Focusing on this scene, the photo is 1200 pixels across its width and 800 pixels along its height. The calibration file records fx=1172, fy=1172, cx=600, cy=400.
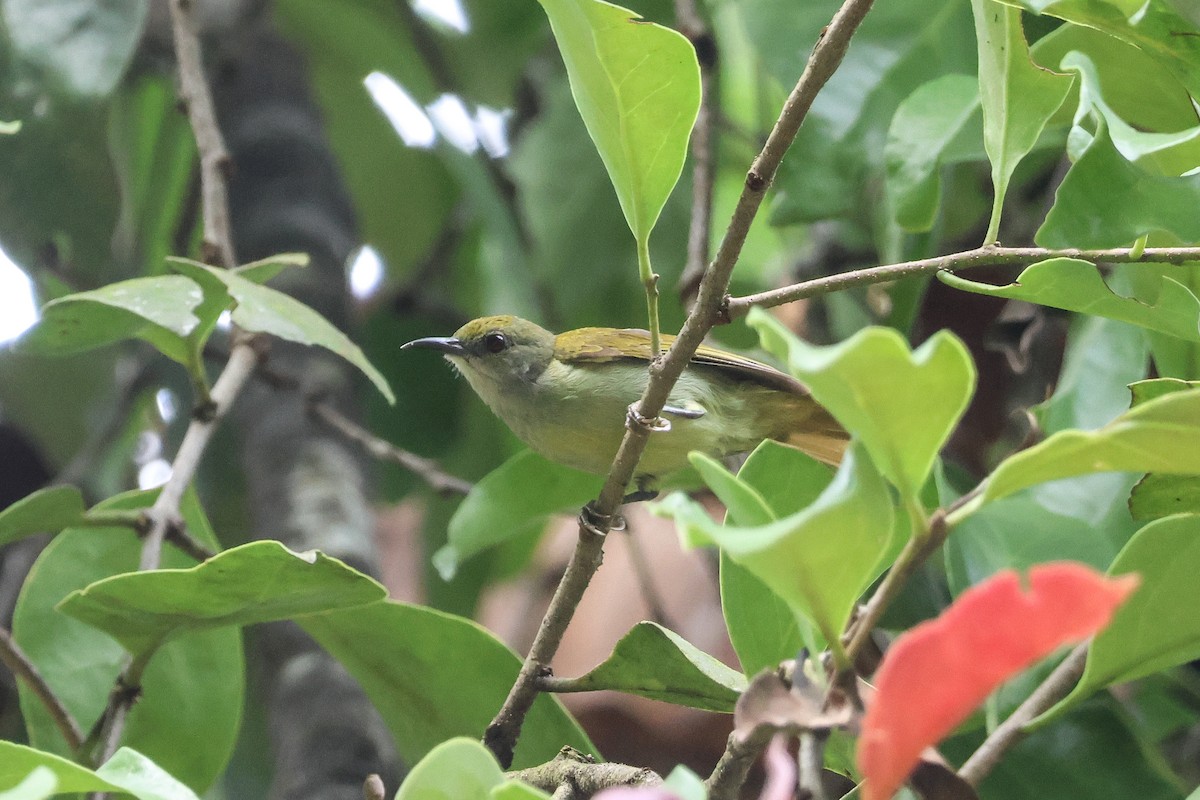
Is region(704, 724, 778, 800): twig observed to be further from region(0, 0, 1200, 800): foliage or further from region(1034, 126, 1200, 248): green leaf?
region(1034, 126, 1200, 248): green leaf

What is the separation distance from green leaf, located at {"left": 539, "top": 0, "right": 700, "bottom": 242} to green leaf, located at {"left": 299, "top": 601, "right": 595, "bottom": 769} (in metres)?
0.71

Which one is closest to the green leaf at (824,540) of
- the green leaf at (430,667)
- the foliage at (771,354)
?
the foliage at (771,354)

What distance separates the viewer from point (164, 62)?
3309 mm

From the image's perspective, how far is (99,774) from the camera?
1.02 m

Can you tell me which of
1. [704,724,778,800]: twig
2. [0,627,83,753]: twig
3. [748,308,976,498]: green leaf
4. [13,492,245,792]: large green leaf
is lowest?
[13,492,245,792]: large green leaf

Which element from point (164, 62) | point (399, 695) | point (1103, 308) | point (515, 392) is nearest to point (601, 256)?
point (515, 392)

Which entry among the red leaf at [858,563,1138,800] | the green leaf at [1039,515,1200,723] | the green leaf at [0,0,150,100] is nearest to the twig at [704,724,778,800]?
the red leaf at [858,563,1138,800]

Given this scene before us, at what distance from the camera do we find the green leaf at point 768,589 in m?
Result: 1.35

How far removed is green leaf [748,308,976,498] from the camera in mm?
770

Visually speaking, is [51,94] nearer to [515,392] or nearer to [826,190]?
[515,392]

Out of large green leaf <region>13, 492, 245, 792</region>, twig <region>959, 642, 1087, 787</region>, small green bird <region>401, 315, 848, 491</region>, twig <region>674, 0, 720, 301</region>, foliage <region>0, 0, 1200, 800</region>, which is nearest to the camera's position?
foliage <region>0, 0, 1200, 800</region>

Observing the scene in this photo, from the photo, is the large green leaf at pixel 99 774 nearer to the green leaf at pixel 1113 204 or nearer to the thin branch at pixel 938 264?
the thin branch at pixel 938 264

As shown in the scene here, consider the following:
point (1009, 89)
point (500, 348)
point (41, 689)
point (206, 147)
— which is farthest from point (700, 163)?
point (41, 689)

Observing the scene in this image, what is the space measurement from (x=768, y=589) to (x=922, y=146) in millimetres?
780
